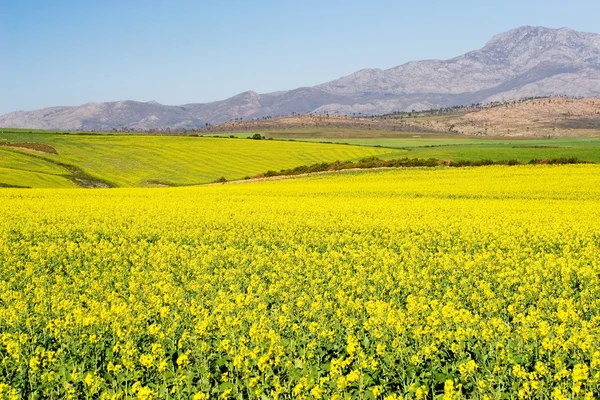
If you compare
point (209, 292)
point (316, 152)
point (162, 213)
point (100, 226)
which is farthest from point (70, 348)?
point (316, 152)

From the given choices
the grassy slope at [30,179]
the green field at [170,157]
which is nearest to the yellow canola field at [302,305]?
the grassy slope at [30,179]

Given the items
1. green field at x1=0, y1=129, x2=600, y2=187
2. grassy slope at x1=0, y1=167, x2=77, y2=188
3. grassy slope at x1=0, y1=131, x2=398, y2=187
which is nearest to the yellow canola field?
grassy slope at x1=0, y1=167, x2=77, y2=188

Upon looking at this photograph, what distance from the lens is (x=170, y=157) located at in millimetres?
89250

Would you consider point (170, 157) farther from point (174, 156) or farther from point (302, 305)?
point (302, 305)

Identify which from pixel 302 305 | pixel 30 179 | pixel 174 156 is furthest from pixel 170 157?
pixel 302 305

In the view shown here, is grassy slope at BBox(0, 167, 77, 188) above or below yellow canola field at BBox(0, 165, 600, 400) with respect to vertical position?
below

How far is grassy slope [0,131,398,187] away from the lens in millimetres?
77500

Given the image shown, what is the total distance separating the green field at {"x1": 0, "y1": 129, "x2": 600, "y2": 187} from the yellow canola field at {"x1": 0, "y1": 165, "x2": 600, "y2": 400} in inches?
1737

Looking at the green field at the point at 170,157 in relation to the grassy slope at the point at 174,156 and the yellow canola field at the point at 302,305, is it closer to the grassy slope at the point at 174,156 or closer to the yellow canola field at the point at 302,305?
the grassy slope at the point at 174,156

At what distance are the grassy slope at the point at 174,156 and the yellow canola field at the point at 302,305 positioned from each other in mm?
47801

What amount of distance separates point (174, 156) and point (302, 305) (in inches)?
3249

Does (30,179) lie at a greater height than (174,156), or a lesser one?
lesser

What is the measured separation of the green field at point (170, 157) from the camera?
229 feet

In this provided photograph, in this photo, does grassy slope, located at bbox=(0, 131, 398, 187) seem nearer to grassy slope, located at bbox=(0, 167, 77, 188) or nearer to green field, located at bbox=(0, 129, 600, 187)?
green field, located at bbox=(0, 129, 600, 187)
